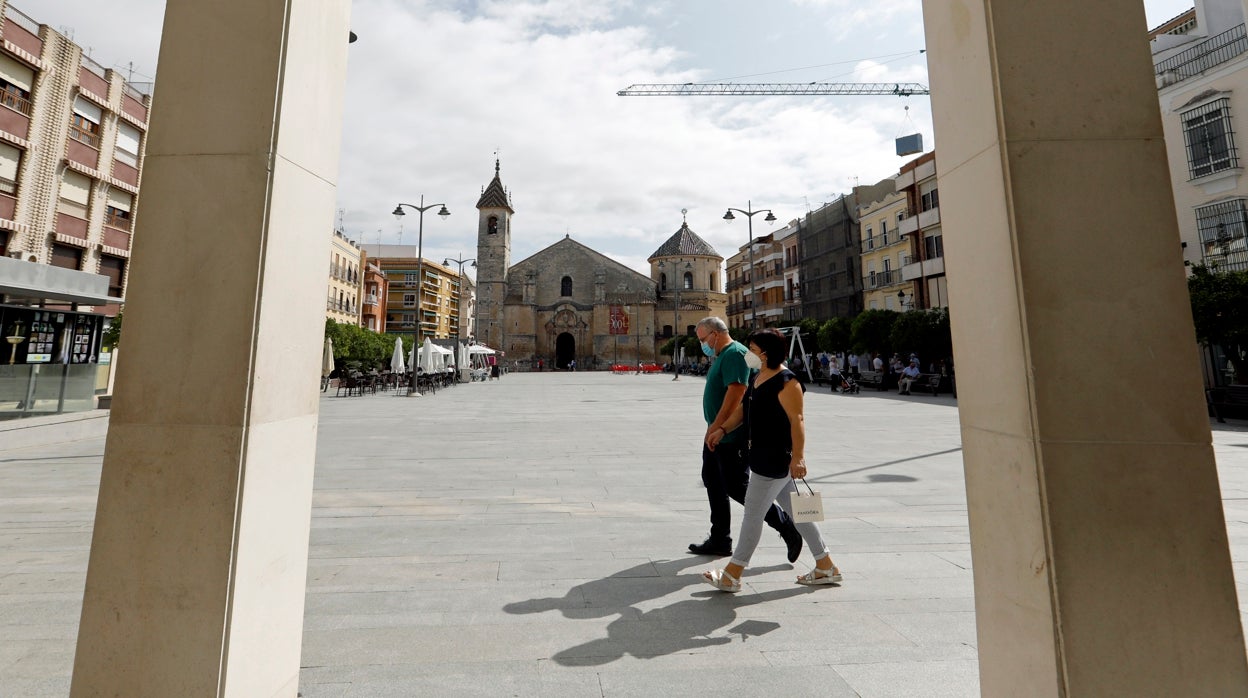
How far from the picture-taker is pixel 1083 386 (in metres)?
1.67

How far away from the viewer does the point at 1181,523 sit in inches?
→ 63.1

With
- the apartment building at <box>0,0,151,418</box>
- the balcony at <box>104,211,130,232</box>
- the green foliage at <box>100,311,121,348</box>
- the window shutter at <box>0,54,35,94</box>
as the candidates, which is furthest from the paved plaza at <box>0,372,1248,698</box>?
the balcony at <box>104,211,130,232</box>

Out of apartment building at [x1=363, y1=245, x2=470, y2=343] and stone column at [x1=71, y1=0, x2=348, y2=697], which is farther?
apartment building at [x1=363, y1=245, x2=470, y2=343]

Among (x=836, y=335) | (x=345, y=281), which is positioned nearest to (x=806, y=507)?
(x=836, y=335)

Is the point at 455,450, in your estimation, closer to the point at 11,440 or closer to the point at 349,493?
the point at 349,493

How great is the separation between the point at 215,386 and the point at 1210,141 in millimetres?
22708

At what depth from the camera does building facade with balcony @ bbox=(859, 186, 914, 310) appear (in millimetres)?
29812

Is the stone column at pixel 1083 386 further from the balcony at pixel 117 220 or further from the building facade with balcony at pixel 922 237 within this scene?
the balcony at pixel 117 220

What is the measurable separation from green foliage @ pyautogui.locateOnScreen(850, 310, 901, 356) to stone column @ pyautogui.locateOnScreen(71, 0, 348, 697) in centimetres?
2366

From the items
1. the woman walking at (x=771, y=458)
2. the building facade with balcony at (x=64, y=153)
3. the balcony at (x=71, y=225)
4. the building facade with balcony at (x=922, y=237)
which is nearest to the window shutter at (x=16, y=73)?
the building facade with balcony at (x=64, y=153)

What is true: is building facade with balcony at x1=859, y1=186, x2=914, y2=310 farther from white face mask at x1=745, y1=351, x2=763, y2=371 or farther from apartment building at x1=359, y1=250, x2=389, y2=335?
apartment building at x1=359, y1=250, x2=389, y2=335

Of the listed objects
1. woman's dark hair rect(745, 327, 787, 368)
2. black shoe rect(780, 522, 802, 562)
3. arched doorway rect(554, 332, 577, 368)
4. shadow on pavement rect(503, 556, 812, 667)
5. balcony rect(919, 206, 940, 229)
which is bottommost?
shadow on pavement rect(503, 556, 812, 667)

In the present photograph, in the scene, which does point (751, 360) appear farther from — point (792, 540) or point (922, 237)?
point (922, 237)

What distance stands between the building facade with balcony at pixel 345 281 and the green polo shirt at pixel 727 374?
130ft
